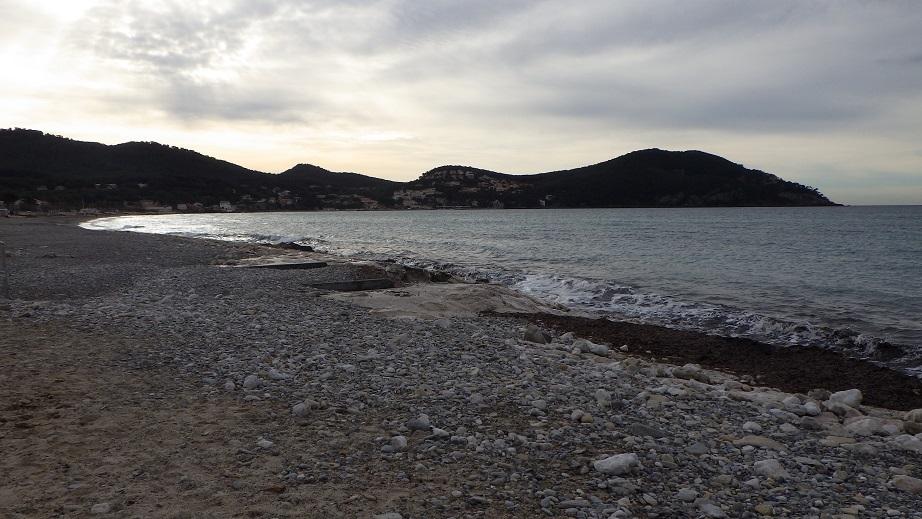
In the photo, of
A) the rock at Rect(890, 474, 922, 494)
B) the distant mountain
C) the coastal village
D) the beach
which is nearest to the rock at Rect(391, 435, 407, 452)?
the beach

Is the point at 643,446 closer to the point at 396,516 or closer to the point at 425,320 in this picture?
the point at 396,516

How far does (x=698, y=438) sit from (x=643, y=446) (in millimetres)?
752

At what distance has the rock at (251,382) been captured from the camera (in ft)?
23.8

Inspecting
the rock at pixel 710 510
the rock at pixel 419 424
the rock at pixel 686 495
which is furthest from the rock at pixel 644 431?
the rock at pixel 419 424

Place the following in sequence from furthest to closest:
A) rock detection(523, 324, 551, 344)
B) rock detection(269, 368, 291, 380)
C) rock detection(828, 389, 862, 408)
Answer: rock detection(523, 324, 551, 344)
rock detection(828, 389, 862, 408)
rock detection(269, 368, 291, 380)

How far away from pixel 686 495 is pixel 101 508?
4.56 m

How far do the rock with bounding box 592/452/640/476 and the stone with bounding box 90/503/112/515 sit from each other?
13.0 ft

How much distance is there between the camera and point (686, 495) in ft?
15.3

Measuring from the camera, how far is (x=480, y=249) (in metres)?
45.2

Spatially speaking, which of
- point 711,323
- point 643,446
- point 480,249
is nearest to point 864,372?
point 711,323

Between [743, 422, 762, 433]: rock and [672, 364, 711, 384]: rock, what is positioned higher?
[743, 422, 762, 433]: rock

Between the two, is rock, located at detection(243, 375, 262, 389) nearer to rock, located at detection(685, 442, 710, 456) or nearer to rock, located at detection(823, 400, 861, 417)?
rock, located at detection(685, 442, 710, 456)

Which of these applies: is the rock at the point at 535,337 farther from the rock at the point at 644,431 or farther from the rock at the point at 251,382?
the rock at the point at 251,382

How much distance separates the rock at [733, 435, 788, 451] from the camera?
5.84m
